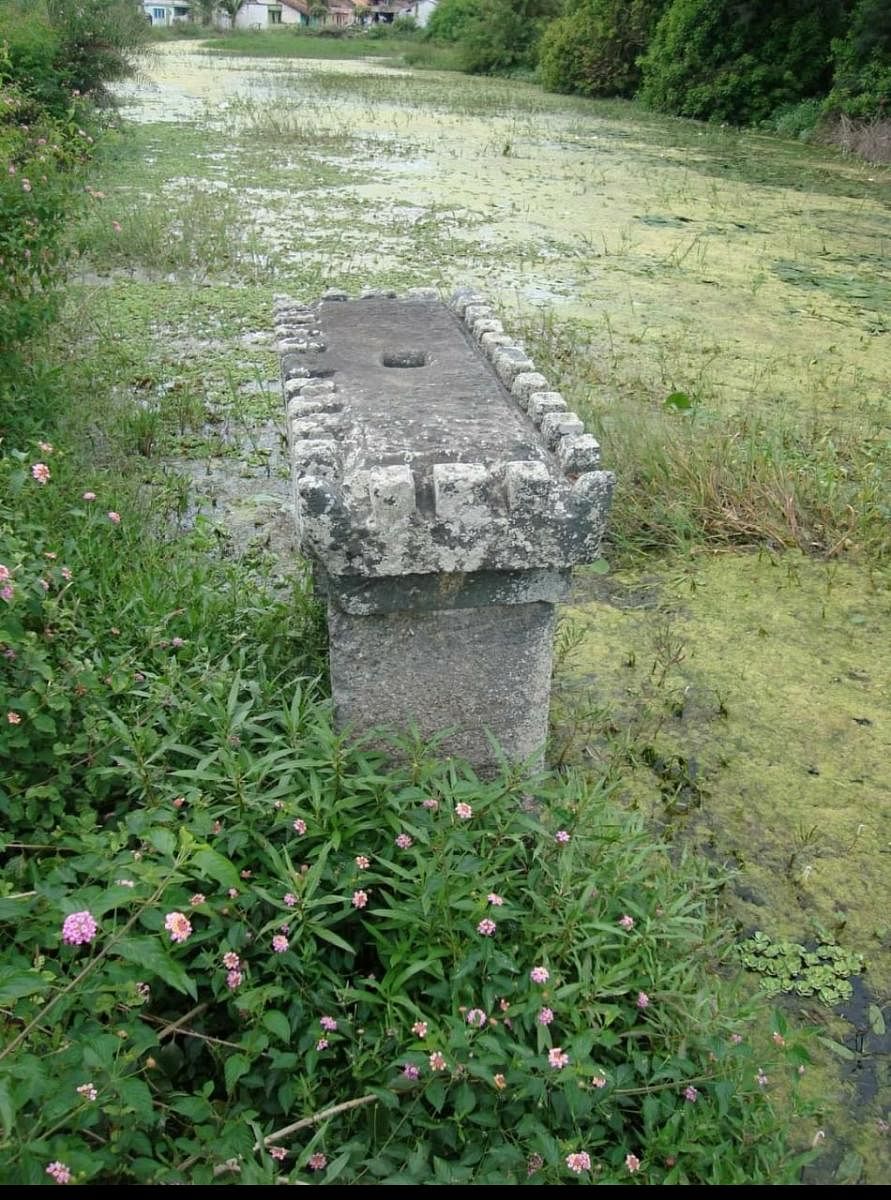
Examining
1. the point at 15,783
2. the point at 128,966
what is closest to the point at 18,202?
the point at 15,783

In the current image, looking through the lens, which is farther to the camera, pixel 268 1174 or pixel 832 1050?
pixel 832 1050

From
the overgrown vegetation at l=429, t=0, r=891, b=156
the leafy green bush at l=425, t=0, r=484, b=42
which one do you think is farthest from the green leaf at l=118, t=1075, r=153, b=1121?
the leafy green bush at l=425, t=0, r=484, b=42

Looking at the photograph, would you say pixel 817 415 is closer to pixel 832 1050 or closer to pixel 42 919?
pixel 832 1050

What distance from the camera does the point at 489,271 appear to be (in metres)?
5.65

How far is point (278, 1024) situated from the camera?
127cm

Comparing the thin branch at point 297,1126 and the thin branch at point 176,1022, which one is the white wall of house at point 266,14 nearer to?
the thin branch at point 176,1022

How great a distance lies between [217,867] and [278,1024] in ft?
0.75

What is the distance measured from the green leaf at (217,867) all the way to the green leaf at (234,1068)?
218mm

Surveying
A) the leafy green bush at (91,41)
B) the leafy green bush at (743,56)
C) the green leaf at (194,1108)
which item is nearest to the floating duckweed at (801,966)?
the green leaf at (194,1108)

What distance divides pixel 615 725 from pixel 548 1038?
3.58 ft

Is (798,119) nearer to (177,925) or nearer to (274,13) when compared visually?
(177,925)

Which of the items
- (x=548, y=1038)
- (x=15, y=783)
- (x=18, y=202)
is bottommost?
(x=548, y=1038)

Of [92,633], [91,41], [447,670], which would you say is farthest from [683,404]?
[91,41]

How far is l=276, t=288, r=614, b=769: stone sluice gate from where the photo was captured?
1.62 metres
